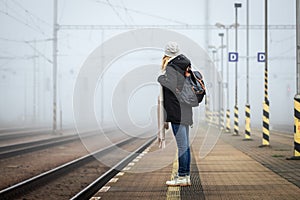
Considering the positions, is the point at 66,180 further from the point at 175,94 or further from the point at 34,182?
the point at 175,94

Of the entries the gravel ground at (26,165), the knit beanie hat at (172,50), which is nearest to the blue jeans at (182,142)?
the knit beanie hat at (172,50)

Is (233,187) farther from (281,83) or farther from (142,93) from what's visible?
(281,83)

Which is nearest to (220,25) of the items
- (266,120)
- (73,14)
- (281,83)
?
(73,14)

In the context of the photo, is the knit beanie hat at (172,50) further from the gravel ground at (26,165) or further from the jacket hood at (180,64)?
the gravel ground at (26,165)

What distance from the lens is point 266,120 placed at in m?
19.6

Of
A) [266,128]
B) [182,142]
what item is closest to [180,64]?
[182,142]

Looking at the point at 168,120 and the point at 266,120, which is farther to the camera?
the point at 266,120

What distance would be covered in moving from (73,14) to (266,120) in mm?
20861

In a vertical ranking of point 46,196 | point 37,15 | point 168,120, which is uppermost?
point 37,15

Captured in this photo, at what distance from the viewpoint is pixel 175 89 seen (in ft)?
27.4

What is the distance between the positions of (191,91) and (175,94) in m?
0.25

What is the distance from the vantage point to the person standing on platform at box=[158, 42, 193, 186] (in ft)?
27.2

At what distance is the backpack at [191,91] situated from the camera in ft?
27.3

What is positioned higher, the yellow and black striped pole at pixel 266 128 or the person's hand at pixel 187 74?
the person's hand at pixel 187 74
